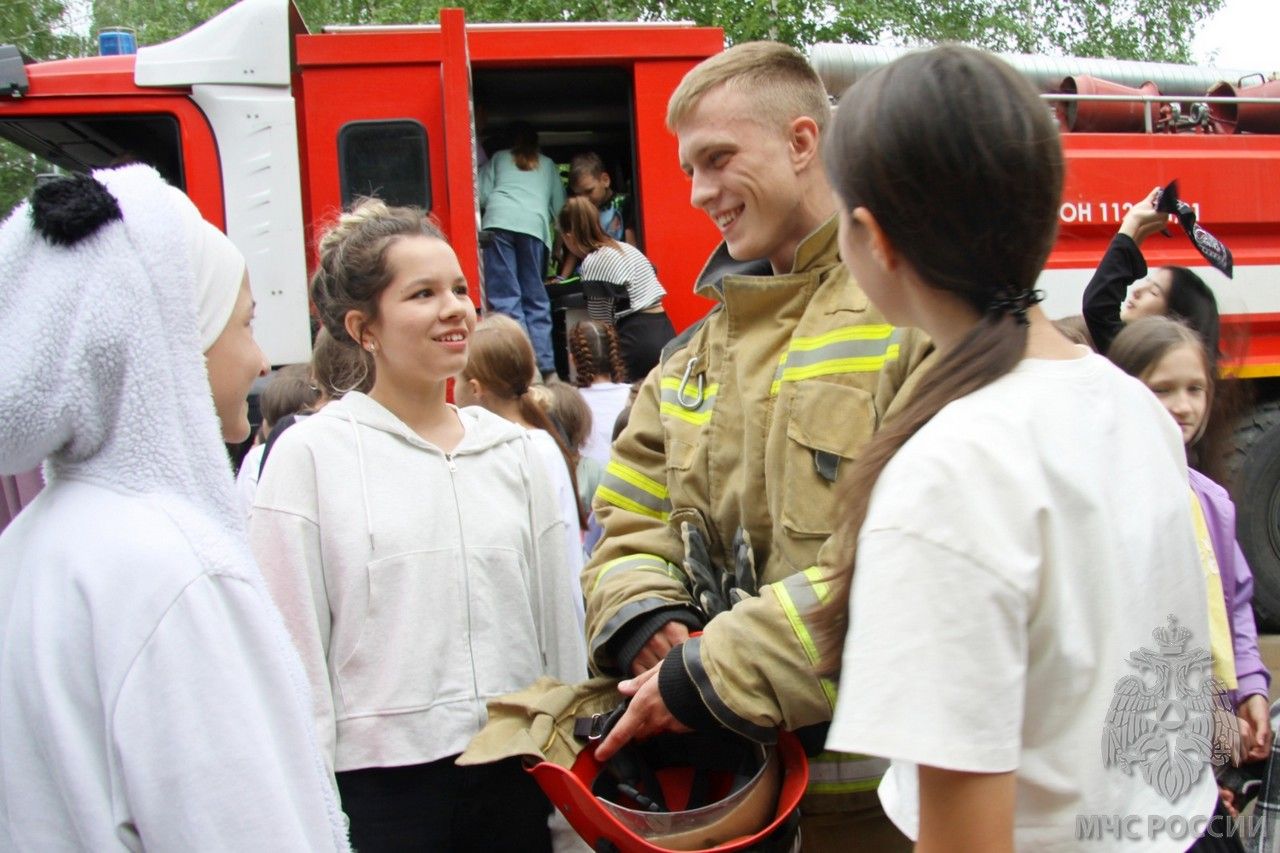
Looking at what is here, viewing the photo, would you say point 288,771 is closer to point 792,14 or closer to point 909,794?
point 909,794

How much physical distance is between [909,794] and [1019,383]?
17.6 inches

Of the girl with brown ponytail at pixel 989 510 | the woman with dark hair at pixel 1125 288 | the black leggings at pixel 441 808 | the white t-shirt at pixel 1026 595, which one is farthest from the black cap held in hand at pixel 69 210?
the woman with dark hair at pixel 1125 288

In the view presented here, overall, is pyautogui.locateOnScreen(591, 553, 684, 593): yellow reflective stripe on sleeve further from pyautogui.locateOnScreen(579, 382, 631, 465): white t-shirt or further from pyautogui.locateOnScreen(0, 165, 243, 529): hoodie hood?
pyautogui.locateOnScreen(579, 382, 631, 465): white t-shirt

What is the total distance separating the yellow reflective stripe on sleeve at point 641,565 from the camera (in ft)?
6.77

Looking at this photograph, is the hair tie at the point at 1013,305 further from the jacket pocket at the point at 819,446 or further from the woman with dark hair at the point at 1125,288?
the woman with dark hair at the point at 1125,288

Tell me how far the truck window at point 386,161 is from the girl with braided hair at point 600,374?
3.07 feet

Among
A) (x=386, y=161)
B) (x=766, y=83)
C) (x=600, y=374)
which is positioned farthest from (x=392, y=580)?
(x=386, y=161)

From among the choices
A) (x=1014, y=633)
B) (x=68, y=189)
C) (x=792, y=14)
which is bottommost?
(x=1014, y=633)

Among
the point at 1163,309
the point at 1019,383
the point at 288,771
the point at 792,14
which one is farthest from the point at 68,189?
the point at 792,14

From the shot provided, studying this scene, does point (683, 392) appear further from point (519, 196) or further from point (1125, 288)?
point (519, 196)

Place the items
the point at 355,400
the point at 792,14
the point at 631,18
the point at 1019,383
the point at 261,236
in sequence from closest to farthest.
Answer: the point at 1019,383 < the point at 355,400 < the point at 261,236 < the point at 792,14 < the point at 631,18

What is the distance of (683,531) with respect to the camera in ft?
6.70

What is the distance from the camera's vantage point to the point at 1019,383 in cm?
116

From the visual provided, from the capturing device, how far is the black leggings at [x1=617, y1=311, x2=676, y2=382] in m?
5.41
